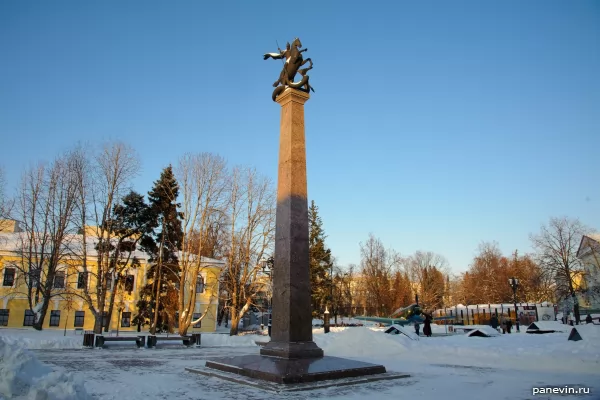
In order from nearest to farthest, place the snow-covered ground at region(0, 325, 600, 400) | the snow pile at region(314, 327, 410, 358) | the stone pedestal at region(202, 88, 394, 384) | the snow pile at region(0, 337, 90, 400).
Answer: the snow pile at region(0, 337, 90, 400)
the snow-covered ground at region(0, 325, 600, 400)
the stone pedestal at region(202, 88, 394, 384)
the snow pile at region(314, 327, 410, 358)

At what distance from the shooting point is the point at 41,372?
5664 millimetres

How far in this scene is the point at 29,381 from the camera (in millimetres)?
5082

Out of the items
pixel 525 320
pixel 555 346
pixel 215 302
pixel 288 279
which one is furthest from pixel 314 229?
pixel 288 279

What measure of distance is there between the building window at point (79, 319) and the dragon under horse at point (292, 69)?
29.9 metres

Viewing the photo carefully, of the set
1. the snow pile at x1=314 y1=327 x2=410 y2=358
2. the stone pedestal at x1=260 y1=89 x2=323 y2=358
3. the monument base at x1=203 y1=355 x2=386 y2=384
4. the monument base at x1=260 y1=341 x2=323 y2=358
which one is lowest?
the snow pile at x1=314 y1=327 x2=410 y2=358

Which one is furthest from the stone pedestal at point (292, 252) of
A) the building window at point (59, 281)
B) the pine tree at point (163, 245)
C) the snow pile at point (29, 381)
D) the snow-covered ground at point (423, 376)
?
the building window at point (59, 281)

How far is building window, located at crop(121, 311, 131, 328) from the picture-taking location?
33.5 metres

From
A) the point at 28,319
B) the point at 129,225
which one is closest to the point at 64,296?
the point at 28,319

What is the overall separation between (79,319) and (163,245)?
1048cm

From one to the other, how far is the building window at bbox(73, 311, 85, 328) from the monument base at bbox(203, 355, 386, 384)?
28.9 meters

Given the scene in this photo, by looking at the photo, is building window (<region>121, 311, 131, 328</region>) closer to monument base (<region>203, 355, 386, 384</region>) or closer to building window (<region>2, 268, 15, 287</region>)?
building window (<region>2, 268, 15, 287</region>)

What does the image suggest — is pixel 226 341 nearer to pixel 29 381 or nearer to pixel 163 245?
pixel 163 245

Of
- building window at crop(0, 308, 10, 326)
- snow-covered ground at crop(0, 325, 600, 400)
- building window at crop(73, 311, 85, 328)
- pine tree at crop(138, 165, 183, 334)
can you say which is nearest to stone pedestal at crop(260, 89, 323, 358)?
snow-covered ground at crop(0, 325, 600, 400)

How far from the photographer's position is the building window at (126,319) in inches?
1318
